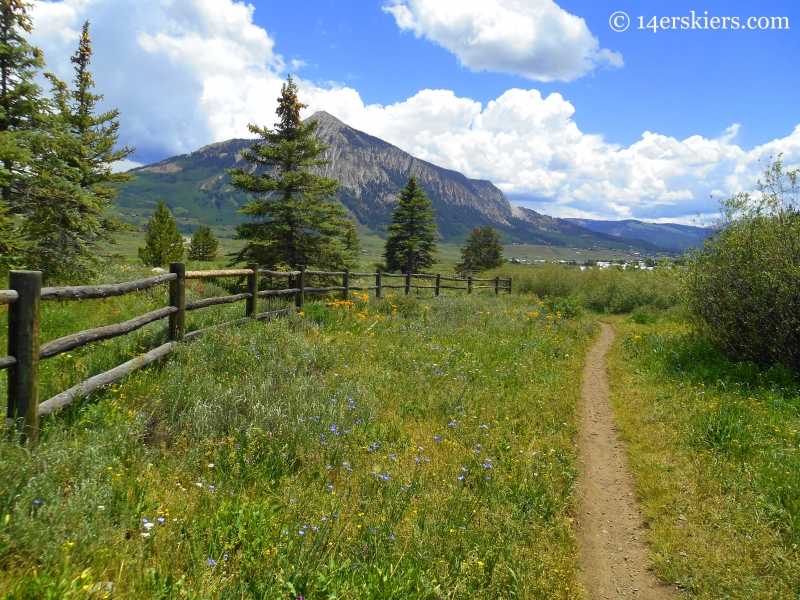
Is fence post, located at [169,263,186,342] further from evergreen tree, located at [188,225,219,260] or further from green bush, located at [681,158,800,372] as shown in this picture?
evergreen tree, located at [188,225,219,260]

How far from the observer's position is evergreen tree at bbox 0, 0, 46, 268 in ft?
32.7

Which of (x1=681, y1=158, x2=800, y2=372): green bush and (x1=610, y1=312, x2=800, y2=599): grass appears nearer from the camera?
(x1=610, y1=312, x2=800, y2=599): grass

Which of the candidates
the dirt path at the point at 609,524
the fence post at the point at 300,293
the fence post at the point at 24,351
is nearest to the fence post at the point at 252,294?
the fence post at the point at 300,293

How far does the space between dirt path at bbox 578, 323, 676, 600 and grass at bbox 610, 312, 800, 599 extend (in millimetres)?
147

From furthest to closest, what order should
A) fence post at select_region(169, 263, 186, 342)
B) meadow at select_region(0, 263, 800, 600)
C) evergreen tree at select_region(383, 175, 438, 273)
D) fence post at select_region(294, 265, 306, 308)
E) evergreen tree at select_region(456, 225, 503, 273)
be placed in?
evergreen tree at select_region(456, 225, 503, 273), evergreen tree at select_region(383, 175, 438, 273), fence post at select_region(294, 265, 306, 308), fence post at select_region(169, 263, 186, 342), meadow at select_region(0, 263, 800, 600)

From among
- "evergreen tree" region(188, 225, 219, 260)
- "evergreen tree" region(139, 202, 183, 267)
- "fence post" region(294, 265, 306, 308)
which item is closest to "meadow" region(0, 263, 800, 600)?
"fence post" region(294, 265, 306, 308)

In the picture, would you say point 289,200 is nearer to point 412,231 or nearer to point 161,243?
point 161,243

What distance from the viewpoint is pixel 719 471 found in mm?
5211

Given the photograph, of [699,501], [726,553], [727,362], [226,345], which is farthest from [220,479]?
[727,362]

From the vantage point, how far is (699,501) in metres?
4.76

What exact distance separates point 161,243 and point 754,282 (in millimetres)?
34363

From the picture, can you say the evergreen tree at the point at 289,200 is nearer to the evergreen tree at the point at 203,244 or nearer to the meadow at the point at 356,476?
the meadow at the point at 356,476

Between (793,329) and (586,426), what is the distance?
4950 millimetres

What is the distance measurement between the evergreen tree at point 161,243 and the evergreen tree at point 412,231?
17.8 m
